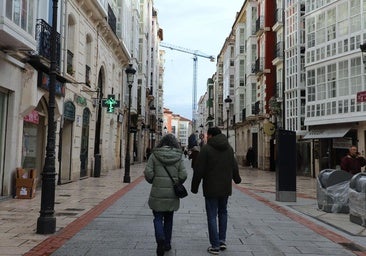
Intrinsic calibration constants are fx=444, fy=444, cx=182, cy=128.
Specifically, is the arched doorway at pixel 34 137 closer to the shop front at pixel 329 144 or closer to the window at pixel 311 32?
the shop front at pixel 329 144

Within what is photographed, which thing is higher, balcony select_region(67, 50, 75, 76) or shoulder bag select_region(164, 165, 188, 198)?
balcony select_region(67, 50, 75, 76)

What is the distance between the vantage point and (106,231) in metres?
7.88

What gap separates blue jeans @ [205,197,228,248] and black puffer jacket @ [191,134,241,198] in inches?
5.6

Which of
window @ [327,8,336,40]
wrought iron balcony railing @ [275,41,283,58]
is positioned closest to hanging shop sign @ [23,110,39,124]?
window @ [327,8,336,40]

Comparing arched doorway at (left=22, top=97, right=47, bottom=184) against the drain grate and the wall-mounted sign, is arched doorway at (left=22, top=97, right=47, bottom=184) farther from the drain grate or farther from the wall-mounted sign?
the drain grate

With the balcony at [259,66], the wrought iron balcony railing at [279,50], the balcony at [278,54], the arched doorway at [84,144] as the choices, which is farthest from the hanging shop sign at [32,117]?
the balcony at [259,66]

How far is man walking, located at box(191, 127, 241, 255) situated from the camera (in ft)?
20.8

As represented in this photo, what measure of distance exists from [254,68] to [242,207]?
31396mm

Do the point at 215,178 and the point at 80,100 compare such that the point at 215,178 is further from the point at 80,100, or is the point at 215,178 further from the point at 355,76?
the point at 355,76

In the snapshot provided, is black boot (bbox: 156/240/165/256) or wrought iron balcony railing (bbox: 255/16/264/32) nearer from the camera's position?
black boot (bbox: 156/240/165/256)

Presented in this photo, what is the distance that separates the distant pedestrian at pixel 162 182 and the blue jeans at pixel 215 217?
64 cm

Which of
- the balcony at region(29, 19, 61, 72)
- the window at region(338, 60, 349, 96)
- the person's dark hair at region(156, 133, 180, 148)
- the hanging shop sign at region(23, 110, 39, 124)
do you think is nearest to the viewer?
the person's dark hair at region(156, 133, 180, 148)

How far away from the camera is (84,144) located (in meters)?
21.1

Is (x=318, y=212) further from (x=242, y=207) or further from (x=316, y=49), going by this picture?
(x=316, y=49)
